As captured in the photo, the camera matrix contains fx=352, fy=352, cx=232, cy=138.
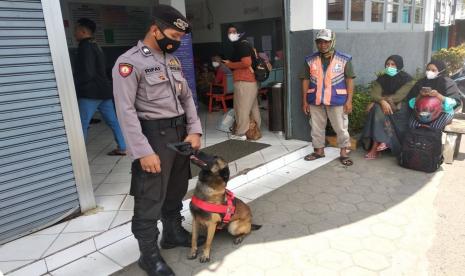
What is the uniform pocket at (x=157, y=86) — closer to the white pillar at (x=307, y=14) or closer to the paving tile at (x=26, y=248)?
the paving tile at (x=26, y=248)

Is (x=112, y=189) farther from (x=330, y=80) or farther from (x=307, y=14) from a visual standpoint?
(x=307, y=14)

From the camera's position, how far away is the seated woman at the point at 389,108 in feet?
15.9

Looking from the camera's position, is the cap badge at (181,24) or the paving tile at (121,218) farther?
the paving tile at (121,218)

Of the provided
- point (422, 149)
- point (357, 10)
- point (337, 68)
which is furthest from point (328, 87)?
point (357, 10)

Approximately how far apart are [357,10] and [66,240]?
5.62 metres

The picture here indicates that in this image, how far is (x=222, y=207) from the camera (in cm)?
278

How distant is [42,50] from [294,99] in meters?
3.58

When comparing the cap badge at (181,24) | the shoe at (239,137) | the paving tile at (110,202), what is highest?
the cap badge at (181,24)

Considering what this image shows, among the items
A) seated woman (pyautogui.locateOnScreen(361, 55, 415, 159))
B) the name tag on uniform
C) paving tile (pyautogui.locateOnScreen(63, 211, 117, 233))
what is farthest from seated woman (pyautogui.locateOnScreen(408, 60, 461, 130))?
paving tile (pyautogui.locateOnScreen(63, 211, 117, 233))

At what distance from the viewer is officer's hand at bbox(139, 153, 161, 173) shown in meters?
2.37

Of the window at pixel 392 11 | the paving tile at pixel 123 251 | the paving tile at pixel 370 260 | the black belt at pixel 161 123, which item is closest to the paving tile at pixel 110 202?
the paving tile at pixel 123 251

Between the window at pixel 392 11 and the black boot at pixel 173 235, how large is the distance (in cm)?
621

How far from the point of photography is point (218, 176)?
2670 mm

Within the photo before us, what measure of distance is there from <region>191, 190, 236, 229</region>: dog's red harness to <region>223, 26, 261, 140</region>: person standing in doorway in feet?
9.31
